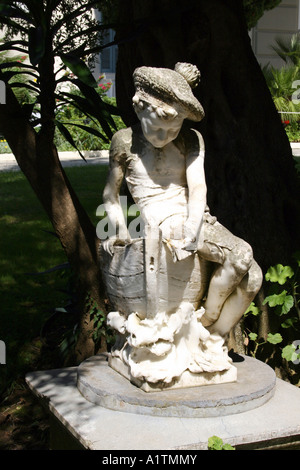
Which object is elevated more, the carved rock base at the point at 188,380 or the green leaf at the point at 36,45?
the green leaf at the point at 36,45

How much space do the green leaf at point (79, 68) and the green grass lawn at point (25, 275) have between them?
4.14ft

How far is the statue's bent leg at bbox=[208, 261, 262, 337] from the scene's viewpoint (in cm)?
337

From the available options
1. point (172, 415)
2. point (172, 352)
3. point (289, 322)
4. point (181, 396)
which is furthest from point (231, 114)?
point (172, 415)

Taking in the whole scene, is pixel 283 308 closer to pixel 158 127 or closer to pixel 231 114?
pixel 231 114

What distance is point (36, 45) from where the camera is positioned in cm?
379

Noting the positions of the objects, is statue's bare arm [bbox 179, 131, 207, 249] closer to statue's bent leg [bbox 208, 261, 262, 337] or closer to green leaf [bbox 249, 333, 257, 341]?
statue's bent leg [bbox 208, 261, 262, 337]

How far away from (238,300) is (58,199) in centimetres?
154

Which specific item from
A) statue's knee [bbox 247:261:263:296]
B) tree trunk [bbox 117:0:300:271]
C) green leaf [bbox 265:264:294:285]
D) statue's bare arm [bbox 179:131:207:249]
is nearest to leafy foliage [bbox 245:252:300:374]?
green leaf [bbox 265:264:294:285]

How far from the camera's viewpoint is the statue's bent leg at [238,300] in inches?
133

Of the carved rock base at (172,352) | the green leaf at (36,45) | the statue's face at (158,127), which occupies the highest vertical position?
the green leaf at (36,45)

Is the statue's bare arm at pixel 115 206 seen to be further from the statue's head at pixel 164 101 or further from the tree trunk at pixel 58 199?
the tree trunk at pixel 58 199

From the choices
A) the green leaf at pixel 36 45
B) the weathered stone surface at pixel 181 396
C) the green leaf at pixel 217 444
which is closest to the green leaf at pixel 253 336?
the weathered stone surface at pixel 181 396
